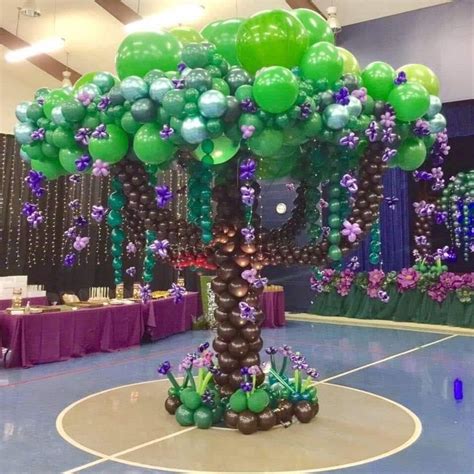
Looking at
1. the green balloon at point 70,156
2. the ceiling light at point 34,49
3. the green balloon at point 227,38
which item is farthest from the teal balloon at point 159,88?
the ceiling light at point 34,49

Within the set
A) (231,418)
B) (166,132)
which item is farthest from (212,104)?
(231,418)

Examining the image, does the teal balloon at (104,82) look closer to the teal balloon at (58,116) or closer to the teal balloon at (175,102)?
the teal balloon at (58,116)

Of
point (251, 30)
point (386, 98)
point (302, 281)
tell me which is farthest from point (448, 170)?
point (251, 30)

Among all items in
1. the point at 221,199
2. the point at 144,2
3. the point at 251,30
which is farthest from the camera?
the point at 144,2

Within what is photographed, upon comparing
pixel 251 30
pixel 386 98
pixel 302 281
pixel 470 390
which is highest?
pixel 251 30

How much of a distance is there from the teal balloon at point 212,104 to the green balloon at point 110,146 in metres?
0.70

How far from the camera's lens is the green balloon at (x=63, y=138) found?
415 cm

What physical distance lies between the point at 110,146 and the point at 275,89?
117 cm

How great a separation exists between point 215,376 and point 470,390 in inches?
100

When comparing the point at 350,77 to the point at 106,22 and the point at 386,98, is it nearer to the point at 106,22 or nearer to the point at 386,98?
the point at 386,98

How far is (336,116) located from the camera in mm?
3783

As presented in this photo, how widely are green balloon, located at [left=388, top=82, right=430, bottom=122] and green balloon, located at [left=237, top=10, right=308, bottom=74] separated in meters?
0.74

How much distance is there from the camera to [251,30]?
3.88 metres

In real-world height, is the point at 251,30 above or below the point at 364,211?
above
